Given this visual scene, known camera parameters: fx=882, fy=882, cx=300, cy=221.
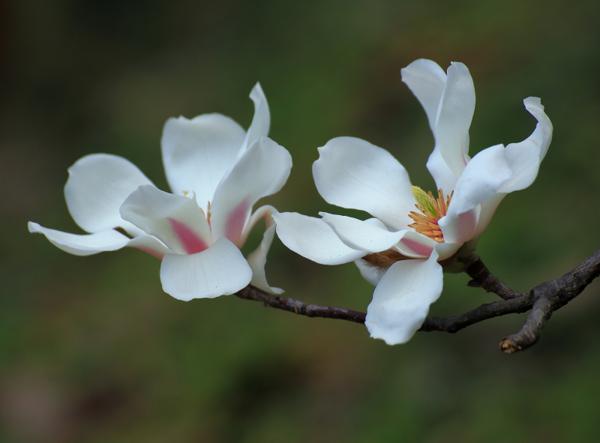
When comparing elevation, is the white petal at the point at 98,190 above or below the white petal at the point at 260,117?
below

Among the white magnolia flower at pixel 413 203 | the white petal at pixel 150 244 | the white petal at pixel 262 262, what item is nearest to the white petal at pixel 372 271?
the white magnolia flower at pixel 413 203

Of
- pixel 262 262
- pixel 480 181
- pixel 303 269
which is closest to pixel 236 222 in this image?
pixel 262 262

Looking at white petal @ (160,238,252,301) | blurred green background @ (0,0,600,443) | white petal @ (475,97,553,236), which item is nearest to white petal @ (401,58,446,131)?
white petal @ (475,97,553,236)

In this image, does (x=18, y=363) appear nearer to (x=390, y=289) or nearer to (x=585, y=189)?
(x=585, y=189)

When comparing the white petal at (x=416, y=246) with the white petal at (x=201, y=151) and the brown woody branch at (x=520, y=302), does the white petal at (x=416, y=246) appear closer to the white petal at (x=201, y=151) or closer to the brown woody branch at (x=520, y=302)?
the brown woody branch at (x=520, y=302)

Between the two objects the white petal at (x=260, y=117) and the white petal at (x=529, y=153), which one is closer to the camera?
the white petal at (x=529, y=153)

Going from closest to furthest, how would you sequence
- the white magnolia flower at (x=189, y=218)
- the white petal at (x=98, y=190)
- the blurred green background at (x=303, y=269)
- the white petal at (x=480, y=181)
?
1. the white petal at (x=480, y=181)
2. the white magnolia flower at (x=189, y=218)
3. the white petal at (x=98, y=190)
4. the blurred green background at (x=303, y=269)

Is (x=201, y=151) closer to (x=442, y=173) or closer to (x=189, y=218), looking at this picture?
(x=189, y=218)
